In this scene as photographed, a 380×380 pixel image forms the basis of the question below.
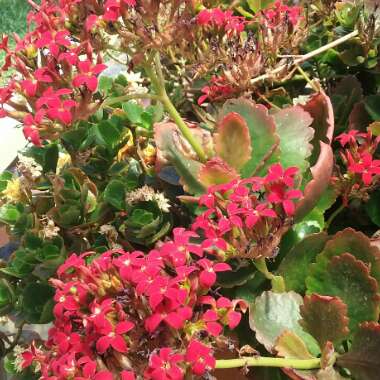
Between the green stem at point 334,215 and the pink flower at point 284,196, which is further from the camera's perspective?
the green stem at point 334,215

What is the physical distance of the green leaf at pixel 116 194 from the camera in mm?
881

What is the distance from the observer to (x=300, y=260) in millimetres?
794

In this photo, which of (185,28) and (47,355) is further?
(185,28)

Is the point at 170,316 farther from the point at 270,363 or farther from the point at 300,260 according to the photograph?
the point at 300,260

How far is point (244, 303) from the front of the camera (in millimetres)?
750

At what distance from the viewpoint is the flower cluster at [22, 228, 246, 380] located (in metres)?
0.58

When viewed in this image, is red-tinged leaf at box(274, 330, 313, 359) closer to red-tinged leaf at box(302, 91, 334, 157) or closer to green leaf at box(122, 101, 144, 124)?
red-tinged leaf at box(302, 91, 334, 157)

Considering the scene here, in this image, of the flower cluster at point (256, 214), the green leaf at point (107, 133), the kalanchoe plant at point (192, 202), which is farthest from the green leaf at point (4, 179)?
the flower cluster at point (256, 214)

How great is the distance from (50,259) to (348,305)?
422 mm

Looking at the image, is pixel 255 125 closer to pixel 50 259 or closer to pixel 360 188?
pixel 360 188

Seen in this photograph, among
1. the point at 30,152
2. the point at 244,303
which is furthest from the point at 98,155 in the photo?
the point at 244,303

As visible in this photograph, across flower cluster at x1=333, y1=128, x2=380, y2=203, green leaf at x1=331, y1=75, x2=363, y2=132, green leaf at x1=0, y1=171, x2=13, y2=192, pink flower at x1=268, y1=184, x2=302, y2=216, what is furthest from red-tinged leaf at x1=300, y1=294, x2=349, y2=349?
green leaf at x1=0, y1=171, x2=13, y2=192

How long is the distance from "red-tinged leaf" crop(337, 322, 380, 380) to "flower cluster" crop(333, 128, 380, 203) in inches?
8.5

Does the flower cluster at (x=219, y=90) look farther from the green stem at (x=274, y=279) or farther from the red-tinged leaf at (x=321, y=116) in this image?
the green stem at (x=274, y=279)
